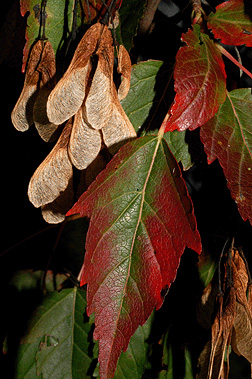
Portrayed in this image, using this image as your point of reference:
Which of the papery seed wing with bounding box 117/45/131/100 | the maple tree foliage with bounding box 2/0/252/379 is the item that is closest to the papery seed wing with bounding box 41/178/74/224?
the maple tree foliage with bounding box 2/0/252/379

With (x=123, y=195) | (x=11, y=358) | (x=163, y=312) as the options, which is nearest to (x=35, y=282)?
(x=11, y=358)

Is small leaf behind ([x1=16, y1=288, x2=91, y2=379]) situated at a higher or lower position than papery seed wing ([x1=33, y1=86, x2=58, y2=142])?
lower

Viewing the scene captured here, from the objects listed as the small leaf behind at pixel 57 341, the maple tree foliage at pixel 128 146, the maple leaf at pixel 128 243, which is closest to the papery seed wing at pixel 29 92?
the maple tree foliage at pixel 128 146

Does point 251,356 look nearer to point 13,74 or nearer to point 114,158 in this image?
point 114,158

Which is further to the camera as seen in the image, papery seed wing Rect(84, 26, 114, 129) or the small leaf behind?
the small leaf behind

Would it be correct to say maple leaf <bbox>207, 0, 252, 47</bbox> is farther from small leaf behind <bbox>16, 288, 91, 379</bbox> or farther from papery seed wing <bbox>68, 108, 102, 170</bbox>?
small leaf behind <bbox>16, 288, 91, 379</bbox>

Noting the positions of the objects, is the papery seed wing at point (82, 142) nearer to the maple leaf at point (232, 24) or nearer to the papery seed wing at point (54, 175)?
the papery seed wing at point (54, 175)
